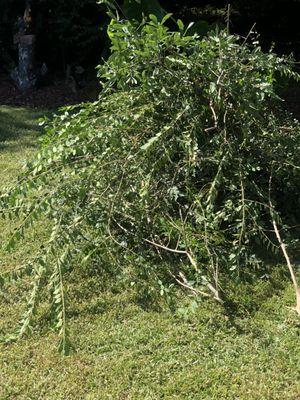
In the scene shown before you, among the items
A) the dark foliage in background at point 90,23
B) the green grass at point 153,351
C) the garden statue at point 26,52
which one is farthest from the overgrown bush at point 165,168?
the garden statue at point 26,52

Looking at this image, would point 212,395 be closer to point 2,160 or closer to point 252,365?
point 252,365

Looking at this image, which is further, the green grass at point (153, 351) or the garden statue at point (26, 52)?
the garden statue at point (26, 52)

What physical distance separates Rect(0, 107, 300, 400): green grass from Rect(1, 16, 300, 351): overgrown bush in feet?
0.68

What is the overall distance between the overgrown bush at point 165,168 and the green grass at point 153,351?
0.21 metres

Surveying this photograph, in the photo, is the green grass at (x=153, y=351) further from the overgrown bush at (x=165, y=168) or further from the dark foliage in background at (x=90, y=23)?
the dark foliage in background at (x=90, y=23)

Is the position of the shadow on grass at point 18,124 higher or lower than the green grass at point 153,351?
higher

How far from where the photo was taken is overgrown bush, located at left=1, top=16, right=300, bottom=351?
11.2 ft

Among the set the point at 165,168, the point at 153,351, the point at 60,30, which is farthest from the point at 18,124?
the point at 153,351

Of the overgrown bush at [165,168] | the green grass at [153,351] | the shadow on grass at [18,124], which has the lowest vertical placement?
the green grass at [153,351]

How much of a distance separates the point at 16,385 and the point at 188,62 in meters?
2.33

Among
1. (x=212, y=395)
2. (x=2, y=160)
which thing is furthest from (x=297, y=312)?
(x=2, y=160)

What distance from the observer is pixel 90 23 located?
9398mm

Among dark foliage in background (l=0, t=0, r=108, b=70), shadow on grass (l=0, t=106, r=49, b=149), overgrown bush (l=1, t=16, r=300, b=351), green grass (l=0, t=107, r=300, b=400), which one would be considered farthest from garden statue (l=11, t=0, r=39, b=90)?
green grass (l=0, t=107, r=300, b=400)

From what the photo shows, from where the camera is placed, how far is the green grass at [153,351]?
2600 millimetres
